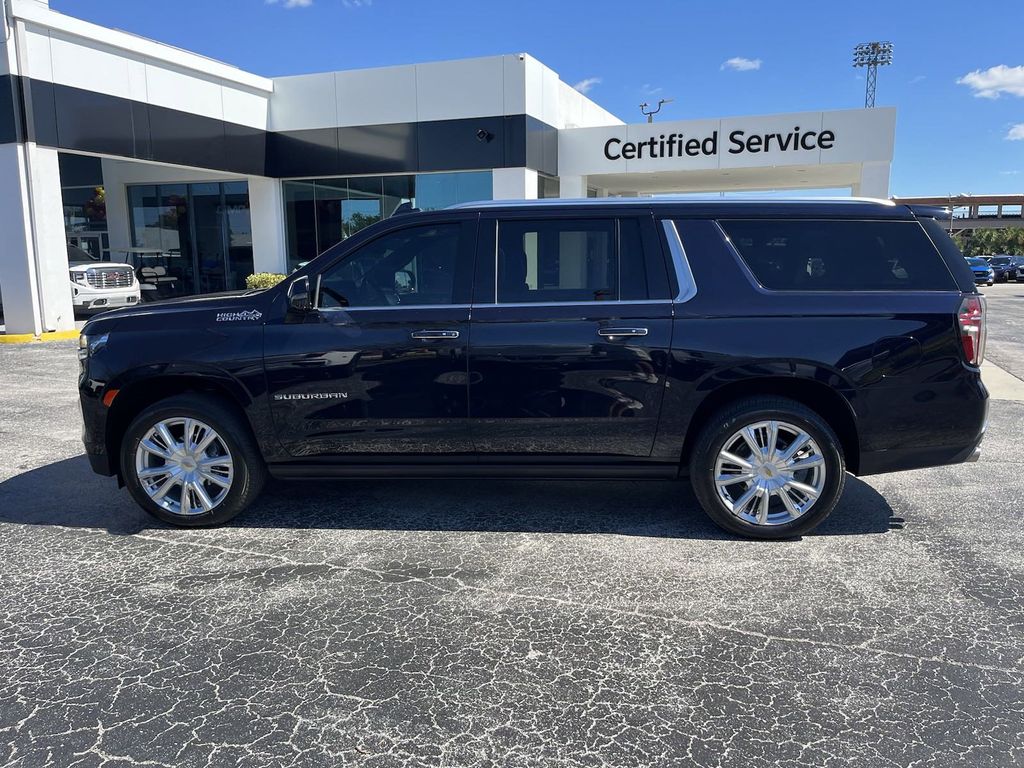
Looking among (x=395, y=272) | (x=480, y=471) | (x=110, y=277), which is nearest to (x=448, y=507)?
(x=480, y=471)

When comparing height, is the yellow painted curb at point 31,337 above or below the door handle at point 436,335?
below

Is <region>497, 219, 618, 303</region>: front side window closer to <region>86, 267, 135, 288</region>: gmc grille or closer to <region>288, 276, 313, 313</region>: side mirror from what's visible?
<region>288, 276, 313, 313</region>: side mirror

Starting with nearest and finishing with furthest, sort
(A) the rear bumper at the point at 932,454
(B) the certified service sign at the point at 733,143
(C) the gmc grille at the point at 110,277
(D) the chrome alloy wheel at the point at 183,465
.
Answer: (A) the rear bumper at the point at 932,454 < (D) the chrome alloy wheel at the point at 183,465 < (C) the gmc grille at the point at 110,277 < (B) the certified service sign at the point at 733,143

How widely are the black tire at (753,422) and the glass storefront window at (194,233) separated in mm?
19125

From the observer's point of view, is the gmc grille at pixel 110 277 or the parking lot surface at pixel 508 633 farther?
the gmc grille at pixel 110 277

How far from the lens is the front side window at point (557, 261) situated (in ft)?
14.6

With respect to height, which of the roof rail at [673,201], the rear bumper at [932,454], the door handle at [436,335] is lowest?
the rear bumper at [932,454]

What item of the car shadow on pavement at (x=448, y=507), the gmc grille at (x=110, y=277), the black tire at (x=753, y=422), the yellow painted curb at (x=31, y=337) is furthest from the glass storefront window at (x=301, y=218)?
the black tire at (x=753, y=422)

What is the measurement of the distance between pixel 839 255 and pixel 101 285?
16.2m

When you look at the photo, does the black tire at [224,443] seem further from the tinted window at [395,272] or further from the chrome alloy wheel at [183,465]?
the tinted window at [395,272]

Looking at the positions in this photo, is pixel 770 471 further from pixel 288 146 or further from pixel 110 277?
pixel 288 146

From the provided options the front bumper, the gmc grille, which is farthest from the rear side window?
the gmc grille

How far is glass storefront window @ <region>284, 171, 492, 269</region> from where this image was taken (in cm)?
1812

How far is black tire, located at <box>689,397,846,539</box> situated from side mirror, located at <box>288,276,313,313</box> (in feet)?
7.98
